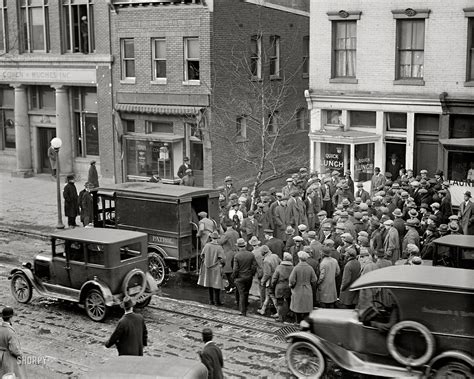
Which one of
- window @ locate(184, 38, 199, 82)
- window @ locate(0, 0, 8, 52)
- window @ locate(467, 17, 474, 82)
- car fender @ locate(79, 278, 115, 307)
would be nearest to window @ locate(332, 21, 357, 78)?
window @ locate(467, 17, 474, 82)

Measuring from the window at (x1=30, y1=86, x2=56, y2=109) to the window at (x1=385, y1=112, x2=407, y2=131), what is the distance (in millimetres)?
17258

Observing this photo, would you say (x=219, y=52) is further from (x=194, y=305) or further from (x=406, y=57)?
(x=194, y=305)

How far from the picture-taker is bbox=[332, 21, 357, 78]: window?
1125 inches

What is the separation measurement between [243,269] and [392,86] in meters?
13.4

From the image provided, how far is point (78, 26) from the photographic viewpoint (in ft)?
114

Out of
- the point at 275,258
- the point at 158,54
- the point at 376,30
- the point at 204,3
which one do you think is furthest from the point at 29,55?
the point at 275,258

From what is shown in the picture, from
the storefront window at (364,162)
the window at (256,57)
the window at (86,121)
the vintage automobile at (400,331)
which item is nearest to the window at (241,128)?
the window at (256,57)

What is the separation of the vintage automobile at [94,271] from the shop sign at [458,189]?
1269 cm

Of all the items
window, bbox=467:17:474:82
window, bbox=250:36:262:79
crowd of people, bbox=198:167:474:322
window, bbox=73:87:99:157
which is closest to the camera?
crowd of people, bbox=198:167:474:322

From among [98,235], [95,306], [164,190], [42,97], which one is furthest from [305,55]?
[95,306]

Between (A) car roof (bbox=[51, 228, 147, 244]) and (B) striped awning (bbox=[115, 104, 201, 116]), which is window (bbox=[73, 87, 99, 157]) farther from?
(A) car roof (bbox=[51, 228, 147, 244])

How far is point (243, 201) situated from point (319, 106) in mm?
8420

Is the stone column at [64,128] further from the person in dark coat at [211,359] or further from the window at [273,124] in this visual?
the person in dark coat at [211,359]

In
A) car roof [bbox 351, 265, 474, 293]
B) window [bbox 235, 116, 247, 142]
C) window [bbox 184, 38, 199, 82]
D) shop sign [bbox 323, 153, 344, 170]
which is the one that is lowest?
car roof [bbox 351, 265, 474, 293]
